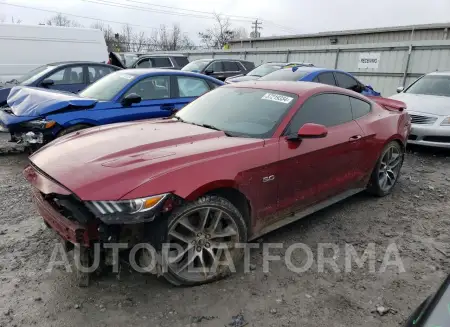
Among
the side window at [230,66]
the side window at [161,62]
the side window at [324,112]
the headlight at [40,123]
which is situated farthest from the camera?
the side window at [161,62]

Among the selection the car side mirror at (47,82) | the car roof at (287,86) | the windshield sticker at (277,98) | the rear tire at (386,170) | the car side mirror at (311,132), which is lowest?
the rear tire at (386,170)

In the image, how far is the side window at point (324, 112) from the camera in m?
3.52

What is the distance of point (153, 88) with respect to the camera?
6219 millimetres

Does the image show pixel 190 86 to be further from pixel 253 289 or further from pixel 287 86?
pixel 253 289

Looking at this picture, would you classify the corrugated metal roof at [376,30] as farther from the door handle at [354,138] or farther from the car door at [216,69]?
the door handle at [354,138]

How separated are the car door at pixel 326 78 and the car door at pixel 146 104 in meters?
3.74

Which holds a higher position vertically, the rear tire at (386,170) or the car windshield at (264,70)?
the car windshield at (264,70)

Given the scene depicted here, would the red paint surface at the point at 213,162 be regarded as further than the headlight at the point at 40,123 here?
No

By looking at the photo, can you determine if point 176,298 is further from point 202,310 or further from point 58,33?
point 58,33

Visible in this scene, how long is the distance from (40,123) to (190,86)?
8.51 ft

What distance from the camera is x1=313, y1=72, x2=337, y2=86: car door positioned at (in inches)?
331

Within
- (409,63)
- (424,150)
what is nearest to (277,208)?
(424,150)

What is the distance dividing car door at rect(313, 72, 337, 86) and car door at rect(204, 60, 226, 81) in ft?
17.8

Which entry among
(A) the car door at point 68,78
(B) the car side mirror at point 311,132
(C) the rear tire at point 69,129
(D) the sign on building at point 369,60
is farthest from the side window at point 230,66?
(B) the car side mirror at point 311,132
